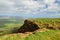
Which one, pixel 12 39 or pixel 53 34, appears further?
pixel 53 34

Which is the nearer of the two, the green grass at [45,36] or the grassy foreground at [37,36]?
the grassy foreground at [37,36]

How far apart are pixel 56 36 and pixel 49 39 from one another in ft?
9.12

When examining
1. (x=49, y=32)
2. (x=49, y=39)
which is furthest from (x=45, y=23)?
(x=49, y=39)

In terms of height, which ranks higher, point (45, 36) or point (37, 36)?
point (37, 36)

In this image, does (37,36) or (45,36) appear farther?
(45,36)

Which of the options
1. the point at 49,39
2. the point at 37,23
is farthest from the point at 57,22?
the point at 49,39

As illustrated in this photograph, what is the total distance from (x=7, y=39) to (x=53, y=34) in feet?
42.4

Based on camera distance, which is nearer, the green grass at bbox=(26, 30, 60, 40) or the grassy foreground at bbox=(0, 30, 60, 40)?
the grassy foreground at bbox=(0, 30, 60, 40)

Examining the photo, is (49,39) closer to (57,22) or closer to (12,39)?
(12,39)

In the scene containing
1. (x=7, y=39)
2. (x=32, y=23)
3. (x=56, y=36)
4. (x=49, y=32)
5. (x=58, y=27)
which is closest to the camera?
(x=7, y=39)

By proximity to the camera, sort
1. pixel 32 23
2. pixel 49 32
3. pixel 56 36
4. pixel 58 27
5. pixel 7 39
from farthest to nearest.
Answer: pixel 32 23 < pixel 58 27 < pixel 49 32 < pixel 56 36 < pixel 7 39

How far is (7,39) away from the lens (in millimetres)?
39969

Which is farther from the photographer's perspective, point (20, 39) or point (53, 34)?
point (53, 34)

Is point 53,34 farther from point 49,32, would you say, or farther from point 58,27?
point 58,27
